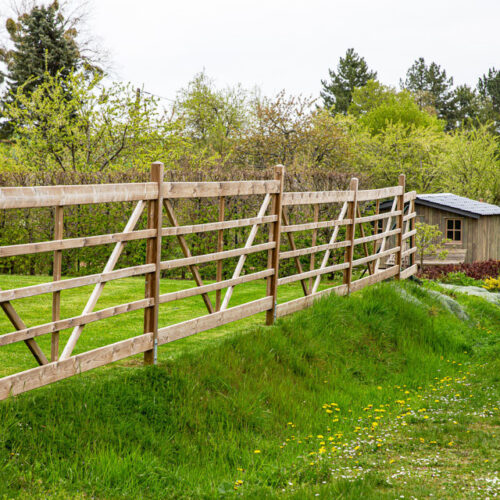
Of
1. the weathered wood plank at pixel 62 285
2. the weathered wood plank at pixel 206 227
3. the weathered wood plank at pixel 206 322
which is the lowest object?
the weathered wood plank at pixel 206 322

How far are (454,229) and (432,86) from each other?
162 feet

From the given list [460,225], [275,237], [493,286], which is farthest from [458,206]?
[275,237]

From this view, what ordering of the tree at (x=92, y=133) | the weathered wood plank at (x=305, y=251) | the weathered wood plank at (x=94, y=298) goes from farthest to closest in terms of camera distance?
1. the tree at (x=92, y=133)
2. the weathered wood plank at (x=305, y=251)
3. the weathered wood plank at (x=94, y=298)

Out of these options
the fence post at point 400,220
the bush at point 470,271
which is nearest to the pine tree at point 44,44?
the bush at point 470,271

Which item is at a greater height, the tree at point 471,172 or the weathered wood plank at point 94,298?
the tree at point 471,172

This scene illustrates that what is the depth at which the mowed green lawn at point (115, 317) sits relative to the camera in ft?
21.5

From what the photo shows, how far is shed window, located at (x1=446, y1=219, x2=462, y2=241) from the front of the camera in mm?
25294

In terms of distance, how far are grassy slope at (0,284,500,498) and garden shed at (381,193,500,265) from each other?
17.2m

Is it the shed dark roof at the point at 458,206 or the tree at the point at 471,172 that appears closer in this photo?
the shed dark roof at the point at 458,206

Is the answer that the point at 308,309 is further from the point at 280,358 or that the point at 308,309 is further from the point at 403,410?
the point at 403,410

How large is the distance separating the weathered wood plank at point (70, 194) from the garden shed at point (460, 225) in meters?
20.4

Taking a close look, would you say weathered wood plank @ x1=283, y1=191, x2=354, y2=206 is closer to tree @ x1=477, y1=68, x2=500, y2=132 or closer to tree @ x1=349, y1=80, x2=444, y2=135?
tree @ x1=349, y1=80, x2=444, y2=135

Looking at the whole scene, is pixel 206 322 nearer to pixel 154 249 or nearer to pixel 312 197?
pixel 154 249

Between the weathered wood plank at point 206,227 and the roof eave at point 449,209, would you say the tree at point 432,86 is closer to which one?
the roof eave at point 449,209
